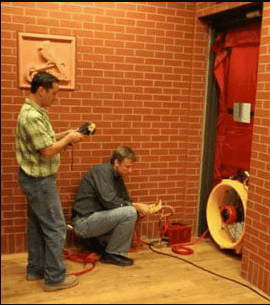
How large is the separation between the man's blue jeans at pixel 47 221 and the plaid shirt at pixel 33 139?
7 centimetres

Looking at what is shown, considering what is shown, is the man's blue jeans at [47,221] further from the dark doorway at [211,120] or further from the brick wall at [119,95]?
the dark doorway at [211,120]

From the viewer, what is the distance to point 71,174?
11.8 feet

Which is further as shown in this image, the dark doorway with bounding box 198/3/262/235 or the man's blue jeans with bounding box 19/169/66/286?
the dark doorway with bounding box 198/3/262/235

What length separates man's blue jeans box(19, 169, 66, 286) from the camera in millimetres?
2705

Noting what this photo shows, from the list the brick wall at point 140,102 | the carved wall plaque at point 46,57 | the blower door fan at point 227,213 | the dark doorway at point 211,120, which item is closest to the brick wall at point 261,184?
the brick wall at point 140,102

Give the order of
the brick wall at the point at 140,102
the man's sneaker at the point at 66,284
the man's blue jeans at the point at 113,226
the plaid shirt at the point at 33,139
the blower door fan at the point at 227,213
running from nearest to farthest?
1. the plaid shirt at the point at 33,139
2. the man's sneaker at the point at 66,284
3. the brick wall at the point at 140,102
4. the man's blue jeans at the point at 113,226
5. the blower door fan at the point at 227,213

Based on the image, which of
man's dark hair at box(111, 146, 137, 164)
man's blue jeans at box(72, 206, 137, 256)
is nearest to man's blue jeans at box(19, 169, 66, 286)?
man's blue jeans at box(72, 206, 137, 256)

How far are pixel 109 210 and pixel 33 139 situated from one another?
104cm

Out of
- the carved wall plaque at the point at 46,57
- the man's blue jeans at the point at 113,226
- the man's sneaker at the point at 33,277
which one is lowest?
the man's sneaker at the point at 33,277

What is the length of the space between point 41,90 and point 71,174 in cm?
112

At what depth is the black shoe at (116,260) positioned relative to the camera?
333 cm

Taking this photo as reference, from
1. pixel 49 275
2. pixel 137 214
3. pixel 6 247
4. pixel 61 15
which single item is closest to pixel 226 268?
pixel 137 214

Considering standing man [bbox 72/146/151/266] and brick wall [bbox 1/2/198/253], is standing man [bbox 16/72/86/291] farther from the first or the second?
brick wall [bbox 1/2/198/253]

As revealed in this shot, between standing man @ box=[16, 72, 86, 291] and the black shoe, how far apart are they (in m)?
0.50
